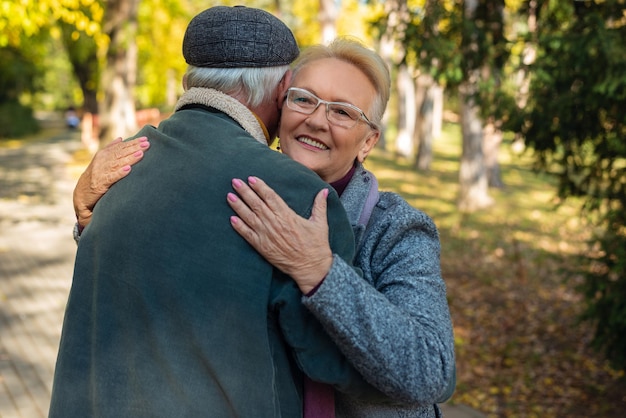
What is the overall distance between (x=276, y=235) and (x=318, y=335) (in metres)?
0.25

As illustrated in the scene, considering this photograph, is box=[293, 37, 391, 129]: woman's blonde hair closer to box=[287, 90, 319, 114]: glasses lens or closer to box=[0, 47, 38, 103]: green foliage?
box=[287, 90, 319, 114]: glasses lens

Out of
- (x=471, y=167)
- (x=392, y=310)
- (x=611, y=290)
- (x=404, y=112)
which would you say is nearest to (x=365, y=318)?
(x=392, y=310)

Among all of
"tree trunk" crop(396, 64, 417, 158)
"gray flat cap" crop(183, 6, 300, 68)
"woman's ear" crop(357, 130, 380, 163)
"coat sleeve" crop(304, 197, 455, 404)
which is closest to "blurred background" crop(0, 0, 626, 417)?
"woman's ear" crop(357, 130, 380, 163)

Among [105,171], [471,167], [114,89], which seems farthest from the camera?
[114,89]

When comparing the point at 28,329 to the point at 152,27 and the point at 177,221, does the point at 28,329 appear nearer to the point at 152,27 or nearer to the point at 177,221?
the point at 177,221

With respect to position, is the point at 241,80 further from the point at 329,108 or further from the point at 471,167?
the point at 471,167

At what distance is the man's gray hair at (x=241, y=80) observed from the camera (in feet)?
5.98

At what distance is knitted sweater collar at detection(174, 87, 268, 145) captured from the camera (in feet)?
5.93

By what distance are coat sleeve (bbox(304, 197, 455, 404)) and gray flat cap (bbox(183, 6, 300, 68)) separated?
0.56 metres

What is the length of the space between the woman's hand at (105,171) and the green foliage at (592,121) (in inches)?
165

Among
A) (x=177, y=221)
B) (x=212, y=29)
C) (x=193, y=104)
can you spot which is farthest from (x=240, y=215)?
(x=212, y=29)

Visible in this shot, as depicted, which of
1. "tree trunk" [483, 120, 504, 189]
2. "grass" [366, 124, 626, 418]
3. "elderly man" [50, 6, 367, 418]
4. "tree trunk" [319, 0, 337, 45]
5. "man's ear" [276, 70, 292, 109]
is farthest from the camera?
"tree trunk" [483, 120, 504, 189]

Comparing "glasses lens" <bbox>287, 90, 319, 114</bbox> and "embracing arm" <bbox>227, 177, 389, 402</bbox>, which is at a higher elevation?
"glasses lens" <bbox>287, 90, 319, 114</bbox>

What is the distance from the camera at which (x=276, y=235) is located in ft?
5.48
